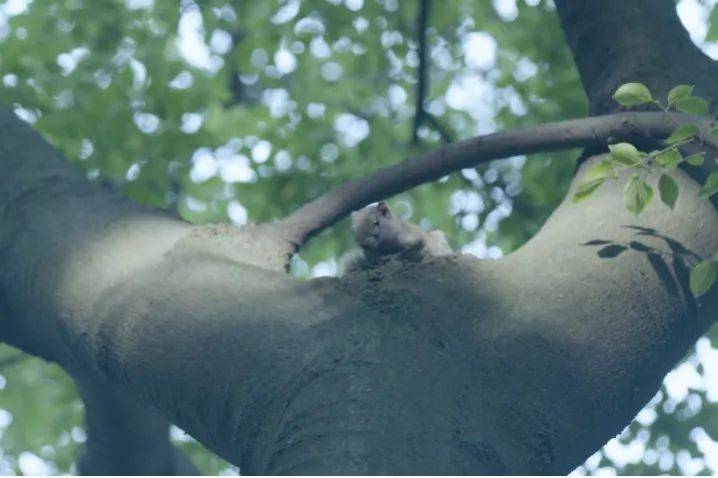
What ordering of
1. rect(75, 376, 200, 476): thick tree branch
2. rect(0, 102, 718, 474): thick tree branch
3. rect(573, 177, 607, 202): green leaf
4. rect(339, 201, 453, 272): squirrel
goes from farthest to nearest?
1. rect(75, 376, 200, 476): thick tree branch
2. rect(339, 201, 453, 272): squirrel
3. rect(573, 177, 607, 202): green leaf
4. rect(0, 102, 718, 474): thick tree branch

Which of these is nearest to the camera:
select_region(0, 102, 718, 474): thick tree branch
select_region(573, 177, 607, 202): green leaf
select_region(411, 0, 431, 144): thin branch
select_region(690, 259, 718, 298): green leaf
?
select_region(0, 102, 718, 474): thick tree branch

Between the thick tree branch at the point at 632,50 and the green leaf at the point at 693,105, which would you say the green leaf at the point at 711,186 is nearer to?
the green leaf at the point at 693,105

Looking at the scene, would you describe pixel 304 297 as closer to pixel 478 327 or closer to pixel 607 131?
pixel 478 327

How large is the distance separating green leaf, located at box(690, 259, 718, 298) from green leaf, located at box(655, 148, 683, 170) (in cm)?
20

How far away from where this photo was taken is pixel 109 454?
3.63 meters

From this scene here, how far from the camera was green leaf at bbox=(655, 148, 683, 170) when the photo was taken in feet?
6.35

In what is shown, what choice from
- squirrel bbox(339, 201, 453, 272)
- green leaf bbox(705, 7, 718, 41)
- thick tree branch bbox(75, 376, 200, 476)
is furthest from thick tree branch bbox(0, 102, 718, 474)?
green leaf bbox(705, 7, 718, 41)

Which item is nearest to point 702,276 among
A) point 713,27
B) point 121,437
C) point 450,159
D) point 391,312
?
point 391,312

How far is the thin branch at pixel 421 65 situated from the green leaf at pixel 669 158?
6.50 feet

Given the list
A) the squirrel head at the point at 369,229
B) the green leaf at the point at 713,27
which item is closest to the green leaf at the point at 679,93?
the squirrel head at the point at 369,229

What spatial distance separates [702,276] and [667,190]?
6.9 inches

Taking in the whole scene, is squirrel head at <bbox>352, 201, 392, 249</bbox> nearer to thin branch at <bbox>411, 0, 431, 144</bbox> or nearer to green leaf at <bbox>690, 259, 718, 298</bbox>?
thin branch at <bbox>411, 0, 431, 144</bbox>

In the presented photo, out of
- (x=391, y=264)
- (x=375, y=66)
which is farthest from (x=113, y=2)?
(x=391, y=264)

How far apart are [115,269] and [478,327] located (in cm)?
80
